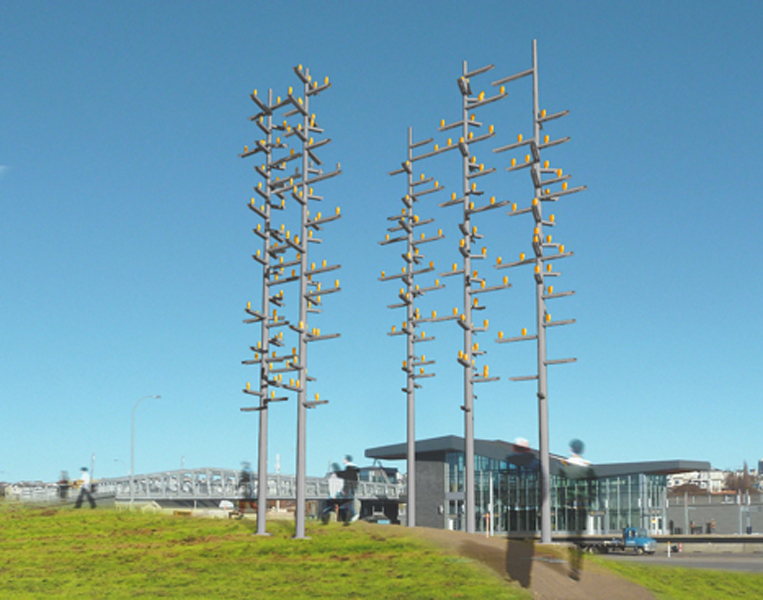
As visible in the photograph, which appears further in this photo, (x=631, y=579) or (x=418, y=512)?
(x=418, y=512)

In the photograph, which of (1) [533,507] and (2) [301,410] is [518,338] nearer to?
(2) [301,410]

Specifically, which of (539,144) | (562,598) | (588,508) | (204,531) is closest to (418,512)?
(588,508)

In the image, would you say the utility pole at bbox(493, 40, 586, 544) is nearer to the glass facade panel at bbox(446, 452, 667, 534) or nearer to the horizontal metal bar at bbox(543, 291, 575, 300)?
the horizontal metal bar at bbox(543, 291, 575, 300)

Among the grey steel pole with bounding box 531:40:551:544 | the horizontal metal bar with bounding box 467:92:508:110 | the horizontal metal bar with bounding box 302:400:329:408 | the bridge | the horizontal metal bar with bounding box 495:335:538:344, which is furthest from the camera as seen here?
the bridge

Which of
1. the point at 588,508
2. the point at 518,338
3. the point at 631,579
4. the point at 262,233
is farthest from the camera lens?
the point at 588,508

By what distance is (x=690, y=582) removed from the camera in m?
25.3

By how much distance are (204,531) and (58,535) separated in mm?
5620

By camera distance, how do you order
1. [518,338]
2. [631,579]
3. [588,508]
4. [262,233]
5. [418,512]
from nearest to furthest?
[631,579] < [518,338] < [262,233] < [418,512] < [588,508]

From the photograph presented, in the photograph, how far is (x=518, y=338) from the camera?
30906mm

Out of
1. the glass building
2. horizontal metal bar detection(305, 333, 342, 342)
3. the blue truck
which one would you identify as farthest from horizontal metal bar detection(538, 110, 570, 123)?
the glass building

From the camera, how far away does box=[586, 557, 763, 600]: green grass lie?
23438 millimetres

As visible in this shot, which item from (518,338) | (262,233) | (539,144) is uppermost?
(539,144)

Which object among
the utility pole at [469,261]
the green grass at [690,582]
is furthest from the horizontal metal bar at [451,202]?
the green grass at [690,582]

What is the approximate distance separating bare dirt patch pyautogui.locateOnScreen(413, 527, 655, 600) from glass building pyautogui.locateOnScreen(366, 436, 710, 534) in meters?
26.8
